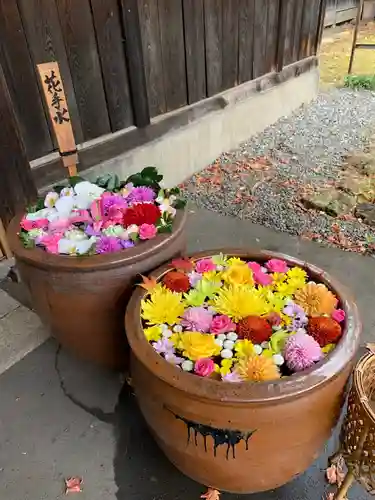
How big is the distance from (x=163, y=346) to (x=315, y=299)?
2.03 ft

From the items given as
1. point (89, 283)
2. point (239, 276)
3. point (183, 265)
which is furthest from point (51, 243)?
point (239, 276)

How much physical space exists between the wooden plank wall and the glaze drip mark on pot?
8.13 ft

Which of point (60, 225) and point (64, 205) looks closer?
point (60, 225)

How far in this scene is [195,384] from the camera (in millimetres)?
1378

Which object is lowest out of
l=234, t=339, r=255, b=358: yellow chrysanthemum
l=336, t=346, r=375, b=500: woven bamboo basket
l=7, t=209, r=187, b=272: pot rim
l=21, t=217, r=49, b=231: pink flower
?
l=336, t=346, r=375, b=500: woven bamboo basket

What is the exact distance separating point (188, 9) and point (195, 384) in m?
3.79

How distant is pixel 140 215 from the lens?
199 centimetres

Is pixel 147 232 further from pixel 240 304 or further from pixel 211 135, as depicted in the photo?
pixel 211 135

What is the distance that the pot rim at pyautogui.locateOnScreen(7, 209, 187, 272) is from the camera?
1832 mm

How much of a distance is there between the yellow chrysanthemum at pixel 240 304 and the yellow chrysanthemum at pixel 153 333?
0.24 m

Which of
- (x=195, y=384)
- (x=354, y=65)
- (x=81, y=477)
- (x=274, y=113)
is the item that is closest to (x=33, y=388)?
(x=81, y=477)

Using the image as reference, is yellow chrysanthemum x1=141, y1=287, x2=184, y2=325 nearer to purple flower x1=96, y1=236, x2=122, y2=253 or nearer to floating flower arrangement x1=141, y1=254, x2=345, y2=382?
floating flower arrangement x1=141, y1=254, x2=345, y2=382

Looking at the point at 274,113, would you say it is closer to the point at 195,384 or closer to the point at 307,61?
the point at 307,61

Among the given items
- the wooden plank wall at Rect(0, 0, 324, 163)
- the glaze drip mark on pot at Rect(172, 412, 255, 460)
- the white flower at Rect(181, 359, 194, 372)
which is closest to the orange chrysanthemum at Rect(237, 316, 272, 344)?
the white flower at Rect(181, 359, 194, 372)
